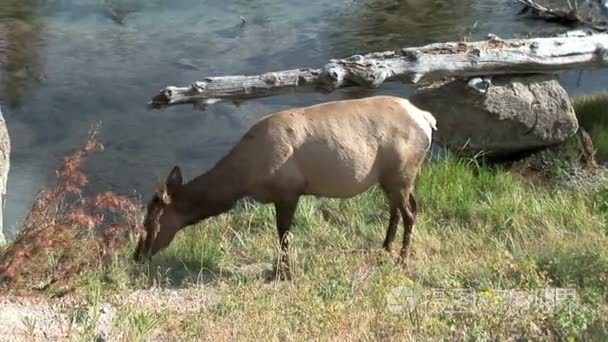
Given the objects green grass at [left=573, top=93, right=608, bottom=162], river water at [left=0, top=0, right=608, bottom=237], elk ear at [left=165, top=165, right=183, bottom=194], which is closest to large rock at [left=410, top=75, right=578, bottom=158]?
green grass at [left=573, top=93, right=608, bottom=162]

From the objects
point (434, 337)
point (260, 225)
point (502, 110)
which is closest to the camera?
point (434, 337)

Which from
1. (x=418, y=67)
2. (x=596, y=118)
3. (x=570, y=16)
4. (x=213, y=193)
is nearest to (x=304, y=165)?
(x=213, y=193)

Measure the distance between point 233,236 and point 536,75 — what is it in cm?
384

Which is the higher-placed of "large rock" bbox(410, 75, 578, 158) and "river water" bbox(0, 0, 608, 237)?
"large rock" bbox(410, 75, 578, 158)

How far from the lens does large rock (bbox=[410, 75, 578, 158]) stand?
11.8 metres

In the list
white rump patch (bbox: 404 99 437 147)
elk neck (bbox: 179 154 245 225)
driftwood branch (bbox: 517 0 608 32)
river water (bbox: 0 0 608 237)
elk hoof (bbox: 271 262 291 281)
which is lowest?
river water (bbox: 0 0 608 237)

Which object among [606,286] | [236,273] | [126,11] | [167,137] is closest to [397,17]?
[126,11]

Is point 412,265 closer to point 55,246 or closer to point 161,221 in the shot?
point 161,221

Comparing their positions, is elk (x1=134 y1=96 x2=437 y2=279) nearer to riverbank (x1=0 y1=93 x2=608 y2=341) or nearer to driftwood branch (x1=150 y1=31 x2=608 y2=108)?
riverbank (x1=0 y1=93 x2=608 y2=341)

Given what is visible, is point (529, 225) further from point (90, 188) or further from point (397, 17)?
point (397, 17)

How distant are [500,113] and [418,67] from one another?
3.52ft

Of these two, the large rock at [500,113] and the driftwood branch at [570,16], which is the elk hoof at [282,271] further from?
the driftwood branch at [570,16]

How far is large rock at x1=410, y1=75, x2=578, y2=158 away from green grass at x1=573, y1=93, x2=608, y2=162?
0.57 meters

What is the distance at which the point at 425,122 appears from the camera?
9.15 m
